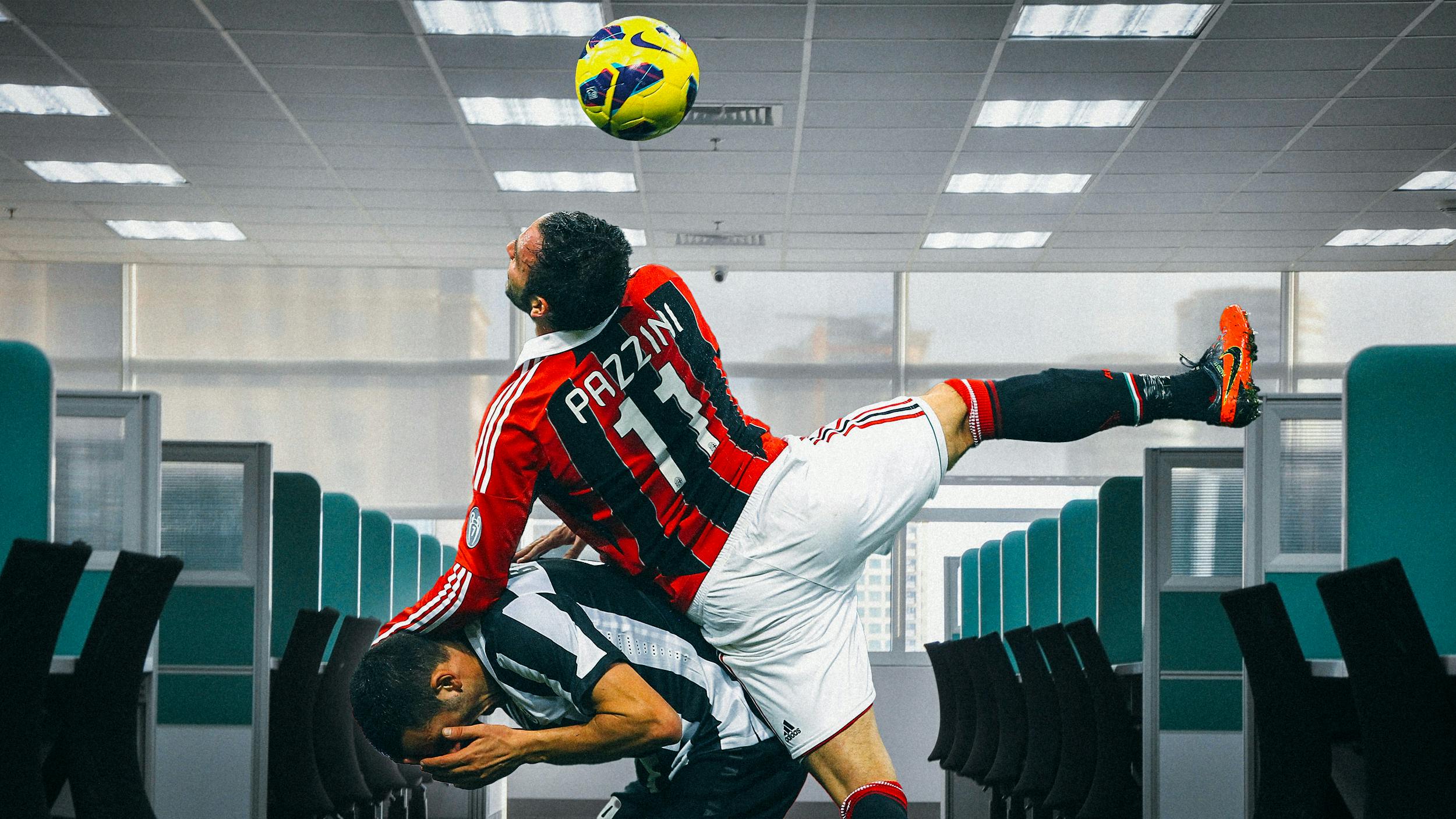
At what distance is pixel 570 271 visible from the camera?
188 centimetres

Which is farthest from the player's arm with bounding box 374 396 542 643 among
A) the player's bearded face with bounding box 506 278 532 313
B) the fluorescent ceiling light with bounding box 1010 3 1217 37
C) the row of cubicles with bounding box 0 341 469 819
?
the fluorescent ceiling light with bounding box 1010 3 1217 37

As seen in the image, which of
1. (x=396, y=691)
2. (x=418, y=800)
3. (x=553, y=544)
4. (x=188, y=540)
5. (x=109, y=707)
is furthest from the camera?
(x=418, y=800)

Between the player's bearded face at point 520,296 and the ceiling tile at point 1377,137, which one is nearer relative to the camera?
the player's bearded face at point 520,296

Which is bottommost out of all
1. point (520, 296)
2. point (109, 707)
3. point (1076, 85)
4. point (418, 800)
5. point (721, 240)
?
point (418, 800)

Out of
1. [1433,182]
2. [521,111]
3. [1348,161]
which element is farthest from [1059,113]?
[521,111]

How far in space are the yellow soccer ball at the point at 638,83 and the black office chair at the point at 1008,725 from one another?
100 inches

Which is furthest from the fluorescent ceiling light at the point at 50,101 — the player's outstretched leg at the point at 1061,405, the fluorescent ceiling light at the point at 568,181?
the player's outstretched leg at the point at 1061,405

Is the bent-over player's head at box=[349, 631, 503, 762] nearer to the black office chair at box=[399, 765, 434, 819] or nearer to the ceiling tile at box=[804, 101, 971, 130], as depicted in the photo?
the black office chair at box=[399, 765, 434, 819]

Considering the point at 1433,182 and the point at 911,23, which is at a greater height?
the point at 911,23

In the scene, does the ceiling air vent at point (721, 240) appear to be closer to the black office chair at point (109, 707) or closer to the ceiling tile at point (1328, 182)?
the ceiling tile at point (1328, 182)

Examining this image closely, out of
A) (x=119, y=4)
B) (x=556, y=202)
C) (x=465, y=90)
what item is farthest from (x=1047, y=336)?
(x=119, y=4)

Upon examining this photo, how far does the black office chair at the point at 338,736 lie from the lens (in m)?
3.77

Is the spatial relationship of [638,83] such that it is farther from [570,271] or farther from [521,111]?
[521,111]

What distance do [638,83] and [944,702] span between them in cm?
441
